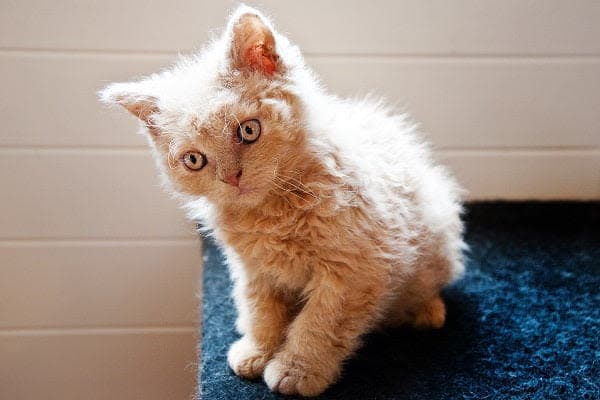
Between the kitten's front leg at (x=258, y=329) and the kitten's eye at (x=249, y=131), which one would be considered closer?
the kitten's eye at (x=249, y=131)

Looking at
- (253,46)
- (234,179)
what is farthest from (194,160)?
(253,46)

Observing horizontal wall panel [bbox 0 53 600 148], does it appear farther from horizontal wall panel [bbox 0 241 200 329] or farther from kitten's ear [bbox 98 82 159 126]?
kitten's ear [bbox 98 82 159 126]

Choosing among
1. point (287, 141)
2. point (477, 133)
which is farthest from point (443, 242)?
point (477, 133)

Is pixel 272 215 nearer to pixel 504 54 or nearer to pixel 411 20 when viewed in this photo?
pixel 411 20

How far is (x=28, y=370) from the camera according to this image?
1528mm

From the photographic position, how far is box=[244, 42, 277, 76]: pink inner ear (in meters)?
0.85

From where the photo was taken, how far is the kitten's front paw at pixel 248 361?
963 mm

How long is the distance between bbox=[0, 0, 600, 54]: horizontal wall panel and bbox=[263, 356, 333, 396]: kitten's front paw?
2.34 ft

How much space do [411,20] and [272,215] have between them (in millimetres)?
670

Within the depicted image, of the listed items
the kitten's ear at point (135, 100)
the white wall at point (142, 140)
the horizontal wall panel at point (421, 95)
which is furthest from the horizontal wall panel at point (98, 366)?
the kitten's ear at point (135, 100)

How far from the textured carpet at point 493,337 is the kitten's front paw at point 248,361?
14 mm

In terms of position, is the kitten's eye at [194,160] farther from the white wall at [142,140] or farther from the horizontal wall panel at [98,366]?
the horizontal wall panel at [98,366]

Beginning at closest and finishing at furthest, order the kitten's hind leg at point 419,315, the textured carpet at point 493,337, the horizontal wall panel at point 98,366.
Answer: the textured carpet at point 493,337
the kitten's hind leg at point 419,315
the horizontal wall panel at point 98,366

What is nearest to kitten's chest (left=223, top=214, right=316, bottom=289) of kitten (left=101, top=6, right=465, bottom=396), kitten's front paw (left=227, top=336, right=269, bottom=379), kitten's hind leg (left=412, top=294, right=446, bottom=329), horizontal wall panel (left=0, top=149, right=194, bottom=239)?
kitten (left=101, top=6, right=465, bottom=396)
